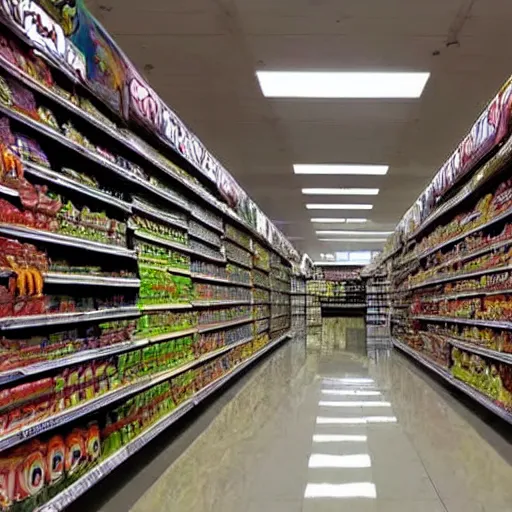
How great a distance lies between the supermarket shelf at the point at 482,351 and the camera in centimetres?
399

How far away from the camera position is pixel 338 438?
410cm

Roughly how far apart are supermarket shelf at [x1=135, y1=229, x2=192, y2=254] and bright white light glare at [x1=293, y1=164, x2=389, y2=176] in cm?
541

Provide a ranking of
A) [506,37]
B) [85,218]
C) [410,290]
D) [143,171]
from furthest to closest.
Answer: [410,290]
[506,37]
[143,171]
[85,218]

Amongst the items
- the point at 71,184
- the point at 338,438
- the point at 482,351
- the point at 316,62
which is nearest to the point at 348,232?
the point at 316,62

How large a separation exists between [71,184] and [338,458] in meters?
2.41

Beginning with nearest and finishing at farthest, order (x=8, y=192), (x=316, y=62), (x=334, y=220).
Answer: (x=8, y=192) < (x=316, y=62) < (x=334, y=220)

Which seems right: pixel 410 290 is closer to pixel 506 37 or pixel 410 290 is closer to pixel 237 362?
pixel 237 362

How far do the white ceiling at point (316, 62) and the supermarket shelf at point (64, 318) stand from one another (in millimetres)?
2637

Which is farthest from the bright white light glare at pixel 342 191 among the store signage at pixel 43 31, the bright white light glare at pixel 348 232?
the store signage at pixel 43 31

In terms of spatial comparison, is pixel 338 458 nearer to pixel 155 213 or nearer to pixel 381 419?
pixel 381 419

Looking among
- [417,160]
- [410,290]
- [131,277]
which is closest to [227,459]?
[131,277]

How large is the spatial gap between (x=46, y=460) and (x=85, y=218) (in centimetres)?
117

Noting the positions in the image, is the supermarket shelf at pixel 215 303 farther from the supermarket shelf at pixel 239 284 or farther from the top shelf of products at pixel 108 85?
the top shelf of products at pixel 108 85

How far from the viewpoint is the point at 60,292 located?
108 inches
